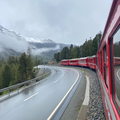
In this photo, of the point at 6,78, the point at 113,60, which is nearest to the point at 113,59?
the point at 113,60

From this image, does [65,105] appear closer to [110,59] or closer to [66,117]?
[66,117]

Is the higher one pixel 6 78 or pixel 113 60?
pixel 113 60

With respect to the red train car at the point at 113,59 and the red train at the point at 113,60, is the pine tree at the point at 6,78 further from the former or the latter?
the red train car at the point at 113,59

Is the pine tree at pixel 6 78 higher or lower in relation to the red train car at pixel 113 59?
lower

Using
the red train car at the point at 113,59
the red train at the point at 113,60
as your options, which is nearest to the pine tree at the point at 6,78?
the red train at the point at 113,60

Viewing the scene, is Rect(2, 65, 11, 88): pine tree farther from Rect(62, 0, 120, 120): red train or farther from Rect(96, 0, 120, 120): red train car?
Rect(96, 0, 120, 120): red train car

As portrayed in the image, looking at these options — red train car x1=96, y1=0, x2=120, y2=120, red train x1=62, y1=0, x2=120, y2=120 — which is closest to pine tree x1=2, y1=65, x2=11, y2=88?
red train x1=62, y1=0, x2=120, y2=120

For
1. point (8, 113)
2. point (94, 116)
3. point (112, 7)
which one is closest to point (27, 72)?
point (8, 113)

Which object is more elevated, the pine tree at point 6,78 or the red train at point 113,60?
the red train at point 113,60

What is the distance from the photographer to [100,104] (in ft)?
19.0

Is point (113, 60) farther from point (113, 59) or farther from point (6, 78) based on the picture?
point (6, 78)

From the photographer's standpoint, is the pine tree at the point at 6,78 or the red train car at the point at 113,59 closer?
the red train car at the point at 113,59

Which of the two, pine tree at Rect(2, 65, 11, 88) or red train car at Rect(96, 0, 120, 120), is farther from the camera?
pine tree at Rect(2, 65, 11, 88)

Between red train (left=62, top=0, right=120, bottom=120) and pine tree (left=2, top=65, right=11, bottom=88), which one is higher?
red train (left=62, top=0, right=120, bottom=120)
